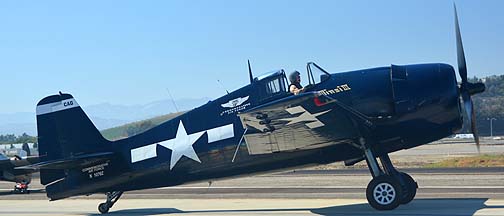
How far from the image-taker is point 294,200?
52.2 ft

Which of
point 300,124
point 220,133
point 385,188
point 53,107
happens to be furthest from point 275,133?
point 53,107

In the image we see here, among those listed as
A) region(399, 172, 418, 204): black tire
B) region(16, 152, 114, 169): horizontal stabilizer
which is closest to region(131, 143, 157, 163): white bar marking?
region(16, 152, 114, 169): horizontal stabilizer

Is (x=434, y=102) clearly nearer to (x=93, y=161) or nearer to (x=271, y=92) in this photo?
(x=271, y=92)

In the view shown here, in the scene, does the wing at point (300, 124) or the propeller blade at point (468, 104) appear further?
the propeller blade at point (468, 104)

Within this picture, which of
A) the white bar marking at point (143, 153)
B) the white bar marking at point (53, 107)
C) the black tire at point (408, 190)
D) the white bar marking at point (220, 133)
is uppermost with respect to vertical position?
the white bar marking at point (53, 107)

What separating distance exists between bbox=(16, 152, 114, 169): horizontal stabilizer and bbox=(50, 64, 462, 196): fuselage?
0.27 m

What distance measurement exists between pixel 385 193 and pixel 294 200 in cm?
356

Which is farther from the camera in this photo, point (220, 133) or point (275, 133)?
point (220, 133)

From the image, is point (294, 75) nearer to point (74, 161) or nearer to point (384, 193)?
point (384, 193)

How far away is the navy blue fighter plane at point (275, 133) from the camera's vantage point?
12.5 metres

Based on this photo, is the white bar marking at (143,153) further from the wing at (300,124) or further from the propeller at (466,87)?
the propeller at (466,87)

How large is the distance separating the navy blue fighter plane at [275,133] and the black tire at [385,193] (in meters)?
0.02

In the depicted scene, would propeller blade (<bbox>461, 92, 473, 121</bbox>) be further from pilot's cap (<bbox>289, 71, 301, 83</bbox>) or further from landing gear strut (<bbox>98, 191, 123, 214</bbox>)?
landing gear strut (<bbox>98, 191, 123, 214</bbox>)

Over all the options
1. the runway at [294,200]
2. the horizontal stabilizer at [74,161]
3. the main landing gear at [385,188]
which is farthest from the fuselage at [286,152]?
the runway at [294,200]
